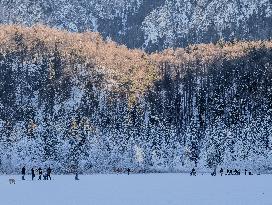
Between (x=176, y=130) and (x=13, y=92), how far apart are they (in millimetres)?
49927

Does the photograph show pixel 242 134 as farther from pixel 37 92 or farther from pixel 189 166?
pixel 37 92

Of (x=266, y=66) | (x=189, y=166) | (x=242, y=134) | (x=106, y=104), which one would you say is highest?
(x=266, y=66)

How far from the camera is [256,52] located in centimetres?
17388

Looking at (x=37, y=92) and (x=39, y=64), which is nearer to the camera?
(x=37, y=92)

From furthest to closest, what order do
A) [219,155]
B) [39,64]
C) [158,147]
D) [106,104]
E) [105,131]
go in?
[39,64]
[106,104]
[105,131]
[158,147]
[219,155]

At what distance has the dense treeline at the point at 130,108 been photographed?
4380 inches

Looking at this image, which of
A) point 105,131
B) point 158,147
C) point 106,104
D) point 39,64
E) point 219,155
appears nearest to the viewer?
point 219,155

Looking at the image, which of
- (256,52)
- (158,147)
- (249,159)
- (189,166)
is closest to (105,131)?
(158,147)

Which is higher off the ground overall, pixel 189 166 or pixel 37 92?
pixel 37 92

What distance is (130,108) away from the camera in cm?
15350

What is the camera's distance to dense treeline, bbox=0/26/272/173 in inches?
4380

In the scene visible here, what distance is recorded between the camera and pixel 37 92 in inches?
6284

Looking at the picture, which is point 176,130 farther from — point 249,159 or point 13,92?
point 13,92

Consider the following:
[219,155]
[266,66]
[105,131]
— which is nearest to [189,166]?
[219,155]
